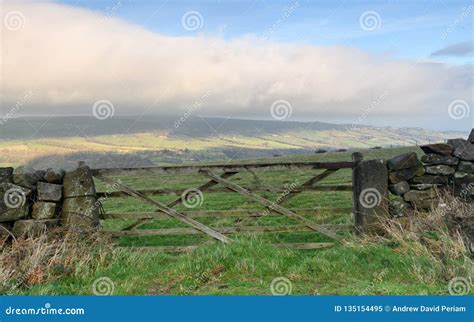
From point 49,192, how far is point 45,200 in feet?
0.62

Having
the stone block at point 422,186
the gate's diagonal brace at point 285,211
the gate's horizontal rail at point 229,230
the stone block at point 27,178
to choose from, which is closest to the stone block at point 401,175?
the stone block at point 422,186

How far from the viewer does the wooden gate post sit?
10867mm

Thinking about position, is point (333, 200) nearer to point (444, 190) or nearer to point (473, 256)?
point (444, 190)

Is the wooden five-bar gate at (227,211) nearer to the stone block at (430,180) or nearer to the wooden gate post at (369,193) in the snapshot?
the wooden gate post at (369,193)

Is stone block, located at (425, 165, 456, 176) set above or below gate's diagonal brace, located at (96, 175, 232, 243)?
above

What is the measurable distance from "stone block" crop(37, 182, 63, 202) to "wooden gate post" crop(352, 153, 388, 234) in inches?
257

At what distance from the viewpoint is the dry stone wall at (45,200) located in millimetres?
10188

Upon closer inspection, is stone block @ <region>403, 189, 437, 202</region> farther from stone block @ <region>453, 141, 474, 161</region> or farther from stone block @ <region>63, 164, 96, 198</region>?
stone block @ <region>63, 164, 96, 198</region>

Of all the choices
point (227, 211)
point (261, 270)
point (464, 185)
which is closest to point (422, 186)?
point (464, 185)

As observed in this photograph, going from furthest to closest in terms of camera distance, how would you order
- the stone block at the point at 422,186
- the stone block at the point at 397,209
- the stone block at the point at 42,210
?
the stone block at the point at 422,186
the stone block at the point at 397,209
the stone block at the point at 42,210

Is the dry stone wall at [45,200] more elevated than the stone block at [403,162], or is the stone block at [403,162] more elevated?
the stone block at [403,162]

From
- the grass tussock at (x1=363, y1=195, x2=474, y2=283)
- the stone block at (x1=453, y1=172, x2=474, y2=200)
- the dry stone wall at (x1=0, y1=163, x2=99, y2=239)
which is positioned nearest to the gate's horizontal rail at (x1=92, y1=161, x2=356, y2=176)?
the dry stone wall at (x1=0, y1=163, x2=99, y2=239)

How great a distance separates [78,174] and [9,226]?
1749mm

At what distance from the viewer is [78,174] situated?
35.0 feet
